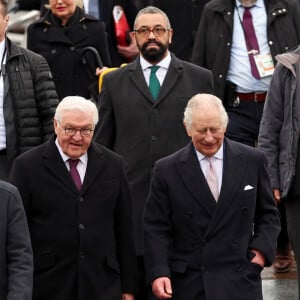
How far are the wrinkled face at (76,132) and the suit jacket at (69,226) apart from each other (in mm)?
93

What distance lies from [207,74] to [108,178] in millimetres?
1871

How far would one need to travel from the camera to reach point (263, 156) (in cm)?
1082

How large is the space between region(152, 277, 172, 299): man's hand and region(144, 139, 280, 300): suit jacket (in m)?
0.04

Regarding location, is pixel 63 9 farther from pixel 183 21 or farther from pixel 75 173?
pixel 75 173

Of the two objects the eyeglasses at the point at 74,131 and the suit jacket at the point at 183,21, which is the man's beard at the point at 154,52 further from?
the suit jacket at the point at 183,21

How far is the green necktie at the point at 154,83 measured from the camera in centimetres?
1232

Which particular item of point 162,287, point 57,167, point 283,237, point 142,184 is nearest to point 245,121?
point 283,237

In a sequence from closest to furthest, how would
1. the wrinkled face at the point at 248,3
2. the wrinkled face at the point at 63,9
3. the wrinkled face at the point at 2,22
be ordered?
1. the wrinkled face at the point at 2,22
2. the wrinkled face at the point at 248,3
3. the wrinkled face at the point at 63,9

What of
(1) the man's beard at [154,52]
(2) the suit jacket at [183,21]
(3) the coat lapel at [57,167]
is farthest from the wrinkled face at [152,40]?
(2) the suit jacket at [183,21]

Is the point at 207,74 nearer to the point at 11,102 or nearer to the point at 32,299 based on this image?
the point at 11,102

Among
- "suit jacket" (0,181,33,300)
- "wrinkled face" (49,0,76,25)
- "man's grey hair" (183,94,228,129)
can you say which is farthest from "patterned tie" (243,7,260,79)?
"suit jacket" (0,181,33,300)

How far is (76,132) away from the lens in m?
10.6

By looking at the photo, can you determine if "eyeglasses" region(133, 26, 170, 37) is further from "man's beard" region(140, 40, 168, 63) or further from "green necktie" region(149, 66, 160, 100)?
"green necktie" region(149, 66, 160, 100)

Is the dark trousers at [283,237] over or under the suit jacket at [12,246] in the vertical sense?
under
